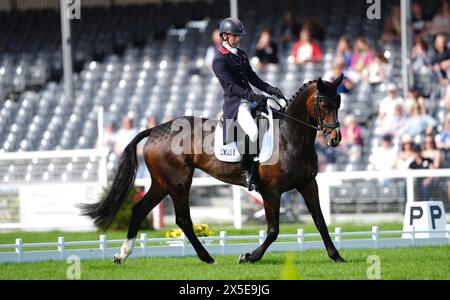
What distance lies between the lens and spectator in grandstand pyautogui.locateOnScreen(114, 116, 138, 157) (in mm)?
19484

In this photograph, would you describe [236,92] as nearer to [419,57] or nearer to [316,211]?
[316,211]

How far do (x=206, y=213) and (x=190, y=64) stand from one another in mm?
5916

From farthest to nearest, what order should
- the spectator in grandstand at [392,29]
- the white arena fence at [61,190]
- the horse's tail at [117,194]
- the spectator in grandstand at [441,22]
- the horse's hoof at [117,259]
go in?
the spectator in grandstand at [392,29] < the spectator in grandstand at [441,22] < the white arena fence at [61,190] < the horse's tail at [117,194] < the horse's hoof at [117,259]

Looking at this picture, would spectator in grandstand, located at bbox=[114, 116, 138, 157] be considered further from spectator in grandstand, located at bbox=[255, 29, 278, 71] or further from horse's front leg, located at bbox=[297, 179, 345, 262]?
horse's front leg, located at bbox=[297, 179, 345, 262]

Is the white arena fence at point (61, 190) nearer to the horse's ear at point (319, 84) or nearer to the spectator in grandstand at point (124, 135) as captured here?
the spectator in grandstand at point (124, 135)

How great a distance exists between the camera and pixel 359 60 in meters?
20.0

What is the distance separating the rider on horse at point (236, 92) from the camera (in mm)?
10766

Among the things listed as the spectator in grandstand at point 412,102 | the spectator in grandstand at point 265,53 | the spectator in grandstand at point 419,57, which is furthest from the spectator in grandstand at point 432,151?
the spectator in grandstand at point 265,53

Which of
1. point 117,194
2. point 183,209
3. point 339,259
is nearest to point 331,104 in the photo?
point 339,259

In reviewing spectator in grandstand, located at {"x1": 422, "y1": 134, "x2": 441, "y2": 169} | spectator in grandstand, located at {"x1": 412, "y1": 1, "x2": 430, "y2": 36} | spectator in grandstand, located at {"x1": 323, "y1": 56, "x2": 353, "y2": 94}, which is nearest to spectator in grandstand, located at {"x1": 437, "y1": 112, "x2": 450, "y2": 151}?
spectator in grandstand, located at {"x1": 422, "y1": 134, "x2": 441, "y2": 169}

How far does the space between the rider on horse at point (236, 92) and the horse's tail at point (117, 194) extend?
3.81 ft

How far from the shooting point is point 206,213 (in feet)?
58.1
